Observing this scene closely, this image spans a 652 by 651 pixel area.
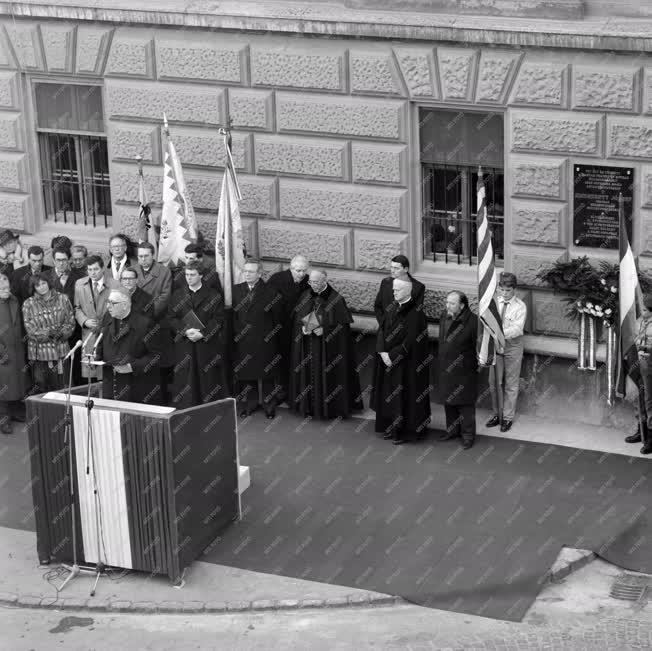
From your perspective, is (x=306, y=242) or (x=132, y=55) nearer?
(x=306, y=242)

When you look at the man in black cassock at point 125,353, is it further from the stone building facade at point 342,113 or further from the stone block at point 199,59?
the stone block at point 199,59

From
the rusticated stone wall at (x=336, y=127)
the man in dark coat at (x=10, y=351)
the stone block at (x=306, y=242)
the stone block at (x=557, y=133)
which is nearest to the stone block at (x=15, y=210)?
the rusticated stone wall at (x=336, y=127)

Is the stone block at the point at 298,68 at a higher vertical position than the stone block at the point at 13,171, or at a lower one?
higher

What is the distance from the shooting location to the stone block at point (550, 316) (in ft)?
54.5

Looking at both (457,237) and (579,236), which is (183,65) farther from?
(579,236)

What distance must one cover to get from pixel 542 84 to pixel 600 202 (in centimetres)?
133

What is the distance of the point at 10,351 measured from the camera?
56.4ft

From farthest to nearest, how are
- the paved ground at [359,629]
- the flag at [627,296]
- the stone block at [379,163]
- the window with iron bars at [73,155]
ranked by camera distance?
the window with iron bars at [73,155] → the stone block at [379,163] → the flag at [627,296] → the paved ground at [359,629]

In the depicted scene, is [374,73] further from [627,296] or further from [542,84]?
[627,296]

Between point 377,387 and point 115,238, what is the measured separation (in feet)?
11.6

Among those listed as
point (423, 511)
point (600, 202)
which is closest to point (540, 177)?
point (600, 202)

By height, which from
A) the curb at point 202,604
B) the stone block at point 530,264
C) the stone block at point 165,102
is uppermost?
the stone block at point 165,102

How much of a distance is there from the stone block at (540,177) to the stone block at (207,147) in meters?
3.26

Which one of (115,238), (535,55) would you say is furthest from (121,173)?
(535,55)
